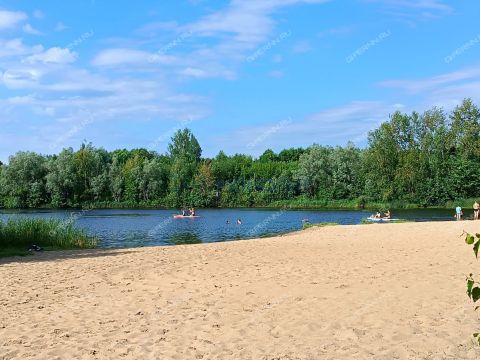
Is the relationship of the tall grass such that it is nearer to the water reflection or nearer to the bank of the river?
the water reflection

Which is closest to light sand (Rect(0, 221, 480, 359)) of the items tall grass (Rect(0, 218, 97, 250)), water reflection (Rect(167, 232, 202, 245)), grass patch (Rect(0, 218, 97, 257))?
grass patch (Rect(0, 218, 97, 257))

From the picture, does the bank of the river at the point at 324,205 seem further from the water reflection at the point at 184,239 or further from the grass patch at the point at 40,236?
the grass patch at the point at 40,236

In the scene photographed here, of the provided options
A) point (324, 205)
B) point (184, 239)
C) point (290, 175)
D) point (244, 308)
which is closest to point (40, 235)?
point (184, 239)

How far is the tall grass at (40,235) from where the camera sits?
83.7ft

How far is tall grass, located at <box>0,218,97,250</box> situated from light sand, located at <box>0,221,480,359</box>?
8.54m

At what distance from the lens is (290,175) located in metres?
106

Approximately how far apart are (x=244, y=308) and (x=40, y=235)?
20.0 m

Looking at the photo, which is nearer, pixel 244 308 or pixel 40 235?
pixel 244 308

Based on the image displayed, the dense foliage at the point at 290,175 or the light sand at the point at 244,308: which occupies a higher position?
the dense foliage at the point at 290,175

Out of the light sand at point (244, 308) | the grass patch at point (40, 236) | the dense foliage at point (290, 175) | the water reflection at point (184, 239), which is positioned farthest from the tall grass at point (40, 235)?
the dense foliage at point (290, 175)

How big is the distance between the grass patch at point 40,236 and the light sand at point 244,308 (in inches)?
330

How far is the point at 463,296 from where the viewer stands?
10.6 meters

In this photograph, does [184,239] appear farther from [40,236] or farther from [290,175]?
[290,175]

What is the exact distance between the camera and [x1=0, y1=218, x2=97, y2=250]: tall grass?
83.7ft
